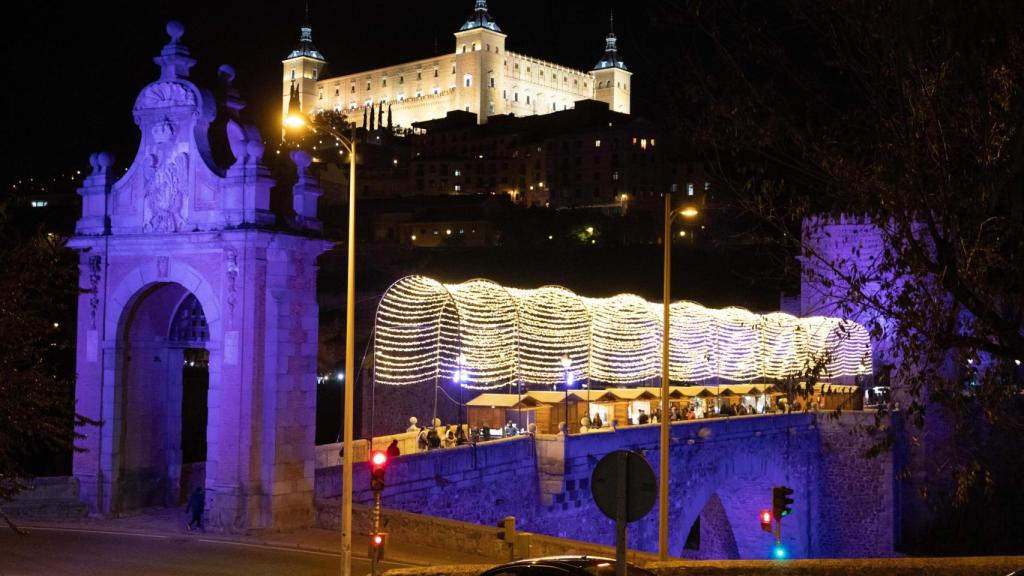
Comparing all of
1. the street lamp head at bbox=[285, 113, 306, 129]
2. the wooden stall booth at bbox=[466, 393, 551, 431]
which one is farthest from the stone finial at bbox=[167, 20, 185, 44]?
the wooden stall booth at bbox=[466, 393, 551, 431]

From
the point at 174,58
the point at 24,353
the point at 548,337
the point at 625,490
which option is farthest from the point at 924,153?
the point at 548,337

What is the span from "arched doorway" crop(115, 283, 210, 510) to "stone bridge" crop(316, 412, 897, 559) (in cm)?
365

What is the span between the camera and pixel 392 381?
29859 millimetres

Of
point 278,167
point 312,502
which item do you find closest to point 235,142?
point 278,167

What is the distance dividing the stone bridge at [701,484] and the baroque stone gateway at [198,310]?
81.3 inches

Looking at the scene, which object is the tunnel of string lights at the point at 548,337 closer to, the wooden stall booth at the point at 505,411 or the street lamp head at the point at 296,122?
the wooden stall booth at the point at 505,411

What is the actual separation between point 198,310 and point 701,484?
20.6 m

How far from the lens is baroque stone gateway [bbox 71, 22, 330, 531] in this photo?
21547 mm

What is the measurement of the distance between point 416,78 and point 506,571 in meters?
173

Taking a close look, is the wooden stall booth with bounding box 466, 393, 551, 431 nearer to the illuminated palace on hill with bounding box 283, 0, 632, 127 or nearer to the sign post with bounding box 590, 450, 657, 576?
the sign post with bounding box 590, 450, 657, 576

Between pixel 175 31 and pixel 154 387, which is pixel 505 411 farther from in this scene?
pixel 175 31

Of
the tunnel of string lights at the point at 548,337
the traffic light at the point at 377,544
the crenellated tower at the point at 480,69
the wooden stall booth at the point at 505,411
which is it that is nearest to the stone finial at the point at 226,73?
the tunnel of string lights at the point at 548,337

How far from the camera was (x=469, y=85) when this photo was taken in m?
174

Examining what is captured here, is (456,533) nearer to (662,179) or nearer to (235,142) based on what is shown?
(235,142)
